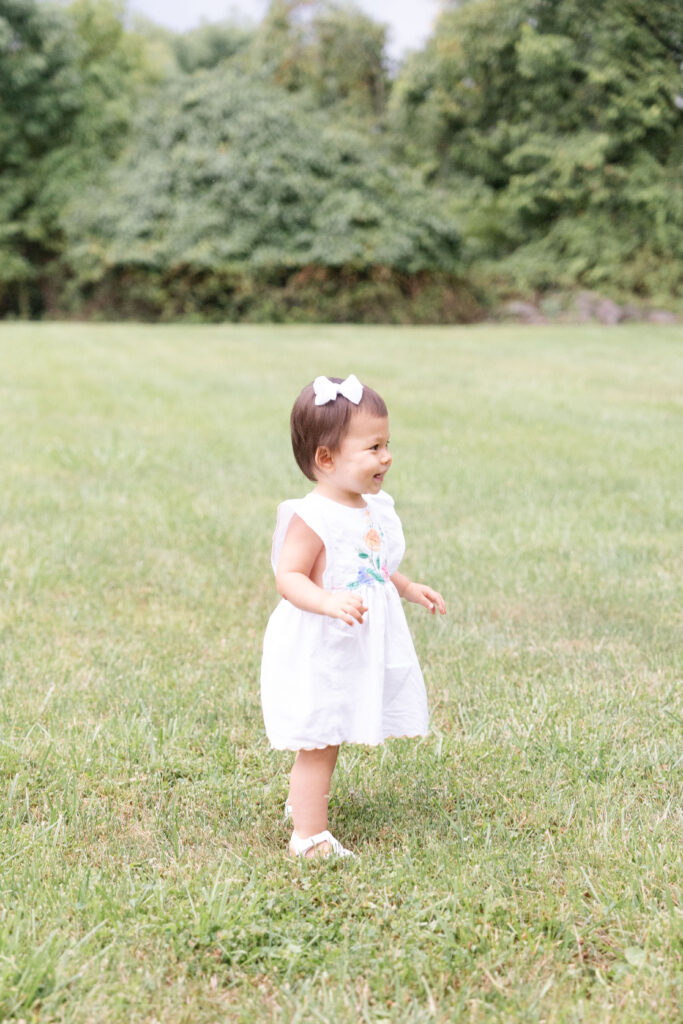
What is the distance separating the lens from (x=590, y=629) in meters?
3.91

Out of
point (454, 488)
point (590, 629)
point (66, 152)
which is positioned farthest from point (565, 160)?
point (590, 629)

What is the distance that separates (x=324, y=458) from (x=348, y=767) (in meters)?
0.95

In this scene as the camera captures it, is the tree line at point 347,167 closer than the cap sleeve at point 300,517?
No

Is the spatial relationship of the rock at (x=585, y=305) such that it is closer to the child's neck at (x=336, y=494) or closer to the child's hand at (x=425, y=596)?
the child's hand at (x=425, y=596)

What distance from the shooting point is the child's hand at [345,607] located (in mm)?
2143

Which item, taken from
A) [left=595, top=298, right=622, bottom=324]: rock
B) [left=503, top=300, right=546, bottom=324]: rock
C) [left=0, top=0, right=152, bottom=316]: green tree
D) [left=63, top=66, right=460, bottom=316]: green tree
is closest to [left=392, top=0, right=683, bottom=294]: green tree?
[left=503, top=300, right=546, bottom=324]: rock

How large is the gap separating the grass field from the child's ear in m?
0.87

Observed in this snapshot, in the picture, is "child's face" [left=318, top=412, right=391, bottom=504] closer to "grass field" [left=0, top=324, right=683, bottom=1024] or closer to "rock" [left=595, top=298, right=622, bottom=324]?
"grass field" [left=0, top=324, right=683, bottom=1024]

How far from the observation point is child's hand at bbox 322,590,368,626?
2.14m

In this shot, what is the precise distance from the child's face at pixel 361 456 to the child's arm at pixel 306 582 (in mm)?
144

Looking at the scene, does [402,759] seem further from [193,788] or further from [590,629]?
[590,629]

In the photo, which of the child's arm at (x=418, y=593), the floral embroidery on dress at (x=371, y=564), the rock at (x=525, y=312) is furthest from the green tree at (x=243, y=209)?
the floral embroidery on dress at (x=371, y=564)

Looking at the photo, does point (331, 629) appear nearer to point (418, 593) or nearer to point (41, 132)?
point (418, 593)

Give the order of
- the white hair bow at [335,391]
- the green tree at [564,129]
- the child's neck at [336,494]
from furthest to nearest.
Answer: the green tree at [564,129] → the child's neck at [336,494] → the white hair bow at [335,391]
